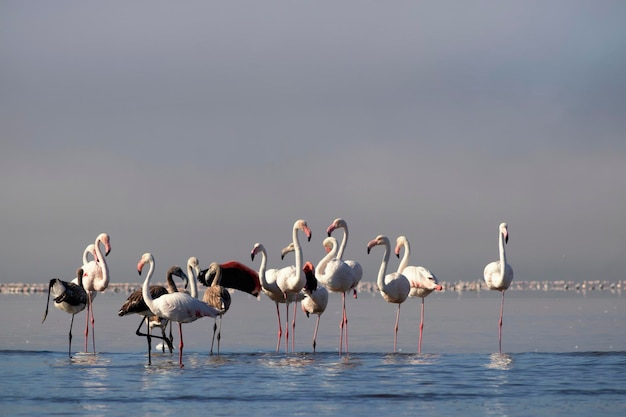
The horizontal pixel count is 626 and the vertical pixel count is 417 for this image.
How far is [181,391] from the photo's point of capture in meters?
12.2

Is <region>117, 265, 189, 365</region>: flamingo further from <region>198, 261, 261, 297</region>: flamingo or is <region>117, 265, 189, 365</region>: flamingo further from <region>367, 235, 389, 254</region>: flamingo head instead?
<region>367, 235, 389, 254</region>: flamingo head

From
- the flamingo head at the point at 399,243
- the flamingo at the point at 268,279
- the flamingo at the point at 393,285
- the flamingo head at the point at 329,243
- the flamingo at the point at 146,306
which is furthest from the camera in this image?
the flamingo head at the point at 399,243

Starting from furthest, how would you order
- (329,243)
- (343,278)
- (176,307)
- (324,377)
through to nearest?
(329,243) < (343,278) < (176,307) < (324,377)

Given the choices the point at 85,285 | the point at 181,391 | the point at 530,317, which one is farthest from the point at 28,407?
the point at 530,317

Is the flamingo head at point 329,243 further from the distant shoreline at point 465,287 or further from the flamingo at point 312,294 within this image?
the distant shoreline at point 465,287

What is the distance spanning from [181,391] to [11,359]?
502cm

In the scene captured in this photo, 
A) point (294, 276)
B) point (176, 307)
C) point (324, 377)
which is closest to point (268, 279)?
point (294, 276)

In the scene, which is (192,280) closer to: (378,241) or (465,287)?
(378,241)

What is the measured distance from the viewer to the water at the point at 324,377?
11109 millimetres

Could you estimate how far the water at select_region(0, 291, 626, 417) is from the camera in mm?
11109

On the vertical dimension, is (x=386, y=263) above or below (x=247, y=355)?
above

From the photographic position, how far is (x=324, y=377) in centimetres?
1353

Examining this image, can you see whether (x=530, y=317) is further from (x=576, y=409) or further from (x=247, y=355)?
(x=576, y=409)

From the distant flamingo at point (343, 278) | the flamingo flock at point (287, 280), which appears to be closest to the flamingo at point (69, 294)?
the flamingo flock at point (287, 280)
